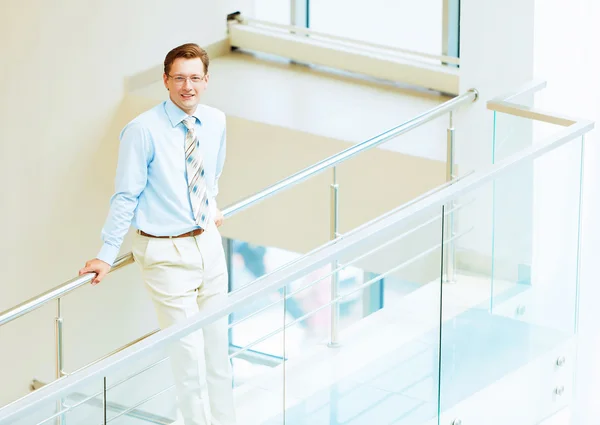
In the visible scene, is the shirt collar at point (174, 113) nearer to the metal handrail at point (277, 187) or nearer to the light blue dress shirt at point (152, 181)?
the light blue dress shirt at point (152, 181)

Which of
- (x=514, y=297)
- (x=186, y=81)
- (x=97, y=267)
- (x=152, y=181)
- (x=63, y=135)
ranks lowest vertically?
(x=63, y=135)

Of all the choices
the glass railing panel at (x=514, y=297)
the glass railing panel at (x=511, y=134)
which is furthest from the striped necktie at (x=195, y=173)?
the glass railing panel at (x=511, y=134)

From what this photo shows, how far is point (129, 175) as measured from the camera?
3475 mm

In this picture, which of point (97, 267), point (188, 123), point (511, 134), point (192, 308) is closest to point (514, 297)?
point (511, 134)

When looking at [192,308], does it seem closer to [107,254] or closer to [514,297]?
[107,254]

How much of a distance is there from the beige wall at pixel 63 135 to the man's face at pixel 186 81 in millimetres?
3620

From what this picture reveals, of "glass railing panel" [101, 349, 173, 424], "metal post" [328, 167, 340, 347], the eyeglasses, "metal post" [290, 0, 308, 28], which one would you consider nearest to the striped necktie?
the eyeglasses

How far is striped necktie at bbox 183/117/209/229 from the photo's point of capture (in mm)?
3564

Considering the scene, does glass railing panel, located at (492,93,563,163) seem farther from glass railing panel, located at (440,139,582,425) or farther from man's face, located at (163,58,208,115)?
man's face, located at (163,58,208,115)

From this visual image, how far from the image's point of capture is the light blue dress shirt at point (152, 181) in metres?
3.49

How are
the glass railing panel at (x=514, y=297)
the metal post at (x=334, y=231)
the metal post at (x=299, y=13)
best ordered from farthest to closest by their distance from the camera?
1. the metal post at (x=299, y=13)
2. the metal post at (x=334, y=231)
3. the glass railing panel at (x=514, y=297)

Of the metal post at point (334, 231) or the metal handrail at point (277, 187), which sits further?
the metal post at point (334, 231)

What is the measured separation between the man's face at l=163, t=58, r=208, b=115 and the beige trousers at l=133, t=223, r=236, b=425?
0.42m

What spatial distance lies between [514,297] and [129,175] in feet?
5.28
